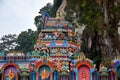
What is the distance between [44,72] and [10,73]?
126cm

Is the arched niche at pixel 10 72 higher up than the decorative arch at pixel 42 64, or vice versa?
the decorative arch at pixel 42 64

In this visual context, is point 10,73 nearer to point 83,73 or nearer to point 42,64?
point 42,64

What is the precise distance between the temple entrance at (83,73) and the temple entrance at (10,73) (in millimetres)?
2342

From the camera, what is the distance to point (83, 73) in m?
9.41

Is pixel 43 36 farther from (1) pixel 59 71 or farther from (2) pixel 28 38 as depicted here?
(2) pixel 28 38

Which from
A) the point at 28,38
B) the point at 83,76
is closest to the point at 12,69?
Result: the point at 83,76

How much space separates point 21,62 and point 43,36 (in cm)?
200

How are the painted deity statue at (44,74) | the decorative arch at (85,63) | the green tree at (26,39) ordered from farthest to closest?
the green tree at (26,39)
the decorative arch at (85,63)
the painted deity statue at (44,74)

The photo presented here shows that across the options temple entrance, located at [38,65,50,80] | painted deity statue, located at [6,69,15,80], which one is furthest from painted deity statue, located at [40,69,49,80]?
painted deity statue, located at [6,69,15,80]

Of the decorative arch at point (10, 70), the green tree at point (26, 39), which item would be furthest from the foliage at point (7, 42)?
the decorative arch at point (10, 70)

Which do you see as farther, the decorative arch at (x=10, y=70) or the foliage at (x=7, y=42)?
the foliage at (x=7, y=42)

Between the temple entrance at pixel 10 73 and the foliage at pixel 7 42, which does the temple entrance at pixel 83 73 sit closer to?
the temple entrance at pixel 10 73

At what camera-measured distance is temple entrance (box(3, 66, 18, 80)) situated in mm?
9383

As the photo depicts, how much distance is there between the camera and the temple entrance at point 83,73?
9367mm
